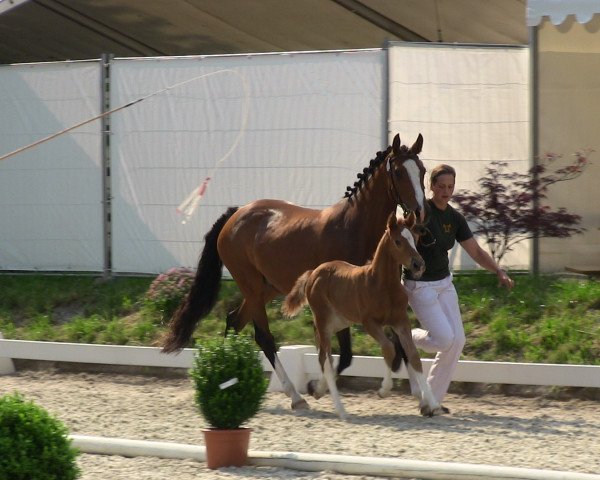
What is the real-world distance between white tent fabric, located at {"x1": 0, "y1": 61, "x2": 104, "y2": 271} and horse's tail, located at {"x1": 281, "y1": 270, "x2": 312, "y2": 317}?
4.83 metres

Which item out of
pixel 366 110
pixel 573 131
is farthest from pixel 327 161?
pixel 573 131

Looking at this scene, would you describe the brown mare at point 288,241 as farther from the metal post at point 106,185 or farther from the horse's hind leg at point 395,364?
the metal post at point 106,185

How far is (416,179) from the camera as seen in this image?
8.14 meters

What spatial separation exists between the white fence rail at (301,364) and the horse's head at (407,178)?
152 centimetres

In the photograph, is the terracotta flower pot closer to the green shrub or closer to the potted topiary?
the potted topiary

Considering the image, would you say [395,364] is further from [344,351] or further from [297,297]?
[297,297]

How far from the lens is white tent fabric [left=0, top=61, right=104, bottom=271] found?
13.1m

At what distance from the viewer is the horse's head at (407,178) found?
8078mm

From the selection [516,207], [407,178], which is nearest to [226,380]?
[407,178]

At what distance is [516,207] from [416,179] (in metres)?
2.83

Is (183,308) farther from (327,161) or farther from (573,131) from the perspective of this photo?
(573,131)

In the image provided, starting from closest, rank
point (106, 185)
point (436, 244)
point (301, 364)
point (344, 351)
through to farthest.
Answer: point (436, 244), point (344, 351), point (301, 364), point (106, 185)

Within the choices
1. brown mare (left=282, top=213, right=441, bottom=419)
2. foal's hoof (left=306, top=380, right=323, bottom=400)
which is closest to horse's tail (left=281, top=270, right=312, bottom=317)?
brown mare (left=282, top=213, right=441, bottom=419)

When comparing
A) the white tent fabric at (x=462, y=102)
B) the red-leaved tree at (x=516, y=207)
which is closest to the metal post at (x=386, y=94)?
the white tent fabric at (x=462, y=102)
